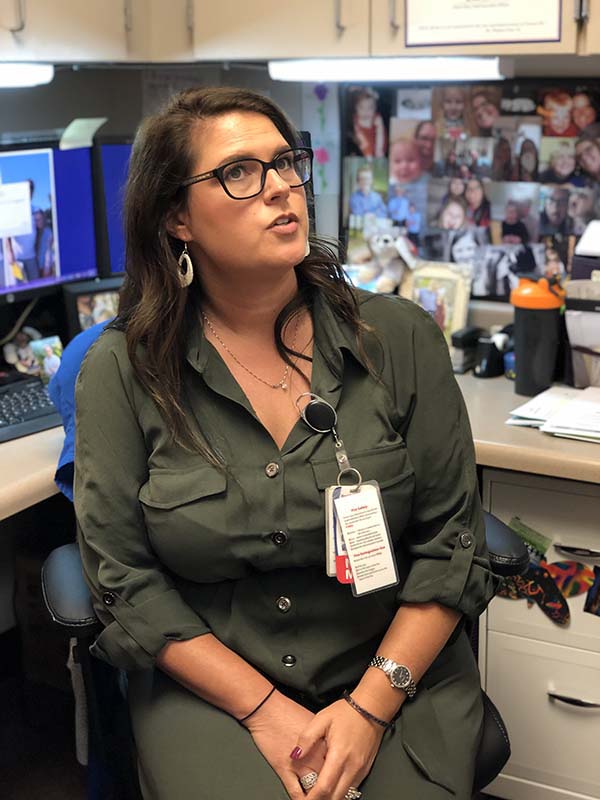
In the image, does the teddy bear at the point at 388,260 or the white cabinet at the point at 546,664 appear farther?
the teddy bear at the point at 388,260

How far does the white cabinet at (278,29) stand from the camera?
1.98 m

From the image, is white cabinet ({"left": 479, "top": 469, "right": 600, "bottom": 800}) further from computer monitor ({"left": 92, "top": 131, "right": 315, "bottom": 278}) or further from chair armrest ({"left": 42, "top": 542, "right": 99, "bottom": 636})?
computer monitor ({"left": 92, "top": 131, "right": 315, "bottom": 278})

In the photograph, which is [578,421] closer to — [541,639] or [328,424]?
[541,639]

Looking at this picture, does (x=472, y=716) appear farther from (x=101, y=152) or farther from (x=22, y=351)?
(x=101, y=152)

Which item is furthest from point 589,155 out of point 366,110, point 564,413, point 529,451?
point 529,451

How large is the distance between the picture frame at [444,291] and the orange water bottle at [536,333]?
26cm

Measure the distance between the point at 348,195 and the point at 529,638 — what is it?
3.67 ft

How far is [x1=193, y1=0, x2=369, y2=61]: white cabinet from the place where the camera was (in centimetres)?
198

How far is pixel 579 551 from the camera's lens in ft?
5.97

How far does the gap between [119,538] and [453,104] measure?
4.42ft

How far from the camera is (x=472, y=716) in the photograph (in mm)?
1479

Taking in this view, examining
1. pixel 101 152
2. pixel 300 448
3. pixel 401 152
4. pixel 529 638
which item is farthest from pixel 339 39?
pixel 529 638

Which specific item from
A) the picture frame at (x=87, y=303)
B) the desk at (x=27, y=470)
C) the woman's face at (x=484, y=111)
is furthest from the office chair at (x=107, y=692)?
the woman's face at (x=484, y=111)

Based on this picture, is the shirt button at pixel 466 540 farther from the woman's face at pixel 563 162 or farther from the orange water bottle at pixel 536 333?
the woman's face at pixel 563 162
